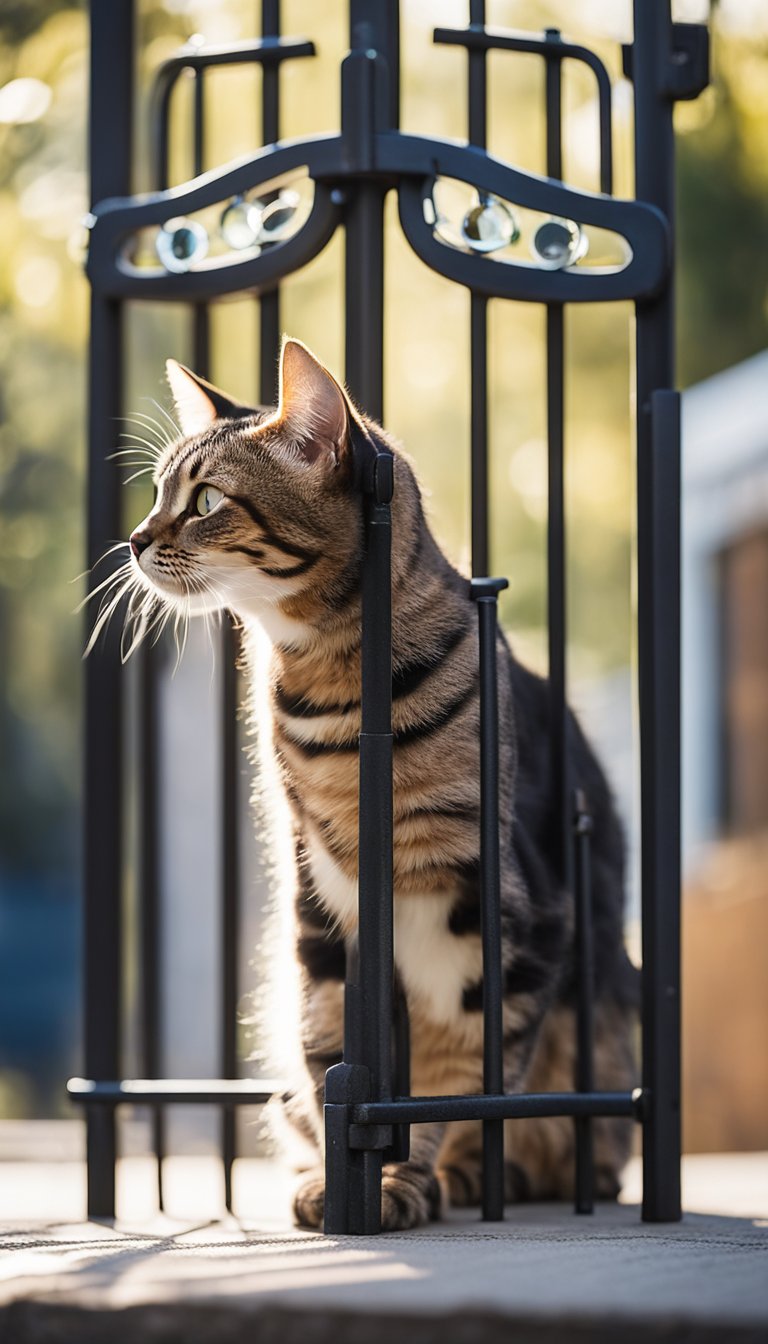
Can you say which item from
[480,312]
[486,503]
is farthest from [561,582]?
[480,312]

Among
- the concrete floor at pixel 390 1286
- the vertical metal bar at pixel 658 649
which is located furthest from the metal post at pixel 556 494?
the concrete floor at pixel 390 1286

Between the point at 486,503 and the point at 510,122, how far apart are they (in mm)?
5364

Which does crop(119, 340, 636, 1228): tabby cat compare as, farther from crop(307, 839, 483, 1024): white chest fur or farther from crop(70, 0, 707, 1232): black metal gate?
crop(70, 0, 707, 1232): black metal gate

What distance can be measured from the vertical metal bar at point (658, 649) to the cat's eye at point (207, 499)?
2.06 ft

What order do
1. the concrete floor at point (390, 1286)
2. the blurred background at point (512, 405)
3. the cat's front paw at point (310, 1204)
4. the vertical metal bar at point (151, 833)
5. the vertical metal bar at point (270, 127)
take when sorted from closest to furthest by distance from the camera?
the concrete floor at point (390, 1286) < the cat's front paw at point (310, 1204) < the vertical metal bar at point (270, 127) < the vertical metal bar at point (151, 833) < the blurred background at point (512, 405)

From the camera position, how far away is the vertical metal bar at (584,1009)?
254 cm

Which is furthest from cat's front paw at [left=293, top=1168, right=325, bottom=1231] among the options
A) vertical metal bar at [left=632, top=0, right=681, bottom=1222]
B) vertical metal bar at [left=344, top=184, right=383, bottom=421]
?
vertical metal bar at [left=344, top=184, right=383, bottom=421]

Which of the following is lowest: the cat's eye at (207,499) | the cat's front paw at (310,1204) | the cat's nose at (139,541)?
the cat's front paw at (310,1204)

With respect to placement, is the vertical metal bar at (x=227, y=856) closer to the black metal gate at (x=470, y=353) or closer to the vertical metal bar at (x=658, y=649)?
the black metal gate at (x=470, y=353)

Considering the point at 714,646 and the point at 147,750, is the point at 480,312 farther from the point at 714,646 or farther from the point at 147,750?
the point at 714,646

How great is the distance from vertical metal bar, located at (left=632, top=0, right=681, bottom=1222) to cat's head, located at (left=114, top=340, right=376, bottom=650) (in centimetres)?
46

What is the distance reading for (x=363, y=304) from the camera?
8.30ft

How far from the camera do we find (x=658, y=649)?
2461 mm

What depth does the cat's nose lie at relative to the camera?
2.51m
